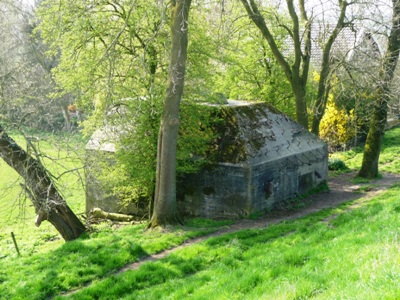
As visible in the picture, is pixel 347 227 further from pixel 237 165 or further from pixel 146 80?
pixel 146 80

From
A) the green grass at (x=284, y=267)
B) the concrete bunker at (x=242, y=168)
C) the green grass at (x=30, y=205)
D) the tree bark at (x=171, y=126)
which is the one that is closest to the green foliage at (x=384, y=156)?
the concrete bunker at (x=242, y=168)

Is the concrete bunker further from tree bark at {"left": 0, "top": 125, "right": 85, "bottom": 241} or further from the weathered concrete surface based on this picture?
tree bark at {"left": 0, "top": 125, "right": 85, "bottom": 241}

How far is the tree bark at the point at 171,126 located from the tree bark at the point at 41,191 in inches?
108

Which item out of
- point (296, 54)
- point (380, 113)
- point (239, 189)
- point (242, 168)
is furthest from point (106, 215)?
point (380, 113)

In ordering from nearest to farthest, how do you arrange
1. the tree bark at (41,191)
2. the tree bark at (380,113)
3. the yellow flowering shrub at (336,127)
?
1. the tree bark at (41,191)
2. the tree bark at (380,113)
3. the yellow flowering shrub at (336,127)

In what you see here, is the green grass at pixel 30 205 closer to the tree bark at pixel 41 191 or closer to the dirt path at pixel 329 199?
the tree bark at pixel 41 191

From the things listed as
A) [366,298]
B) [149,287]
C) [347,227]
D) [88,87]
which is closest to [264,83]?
[88,87]

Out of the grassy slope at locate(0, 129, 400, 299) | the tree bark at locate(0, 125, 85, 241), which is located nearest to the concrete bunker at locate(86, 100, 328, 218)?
the tree bark at locate(0, 125, 85, 241)

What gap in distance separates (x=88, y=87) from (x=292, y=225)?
27.6 feet

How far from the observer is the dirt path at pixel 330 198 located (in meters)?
13.8

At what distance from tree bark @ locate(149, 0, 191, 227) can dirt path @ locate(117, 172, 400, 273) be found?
→ 5.84 feet

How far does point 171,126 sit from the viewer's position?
1475cm

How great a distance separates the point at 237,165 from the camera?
17109 millimetres

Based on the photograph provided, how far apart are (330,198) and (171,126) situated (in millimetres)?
8333
